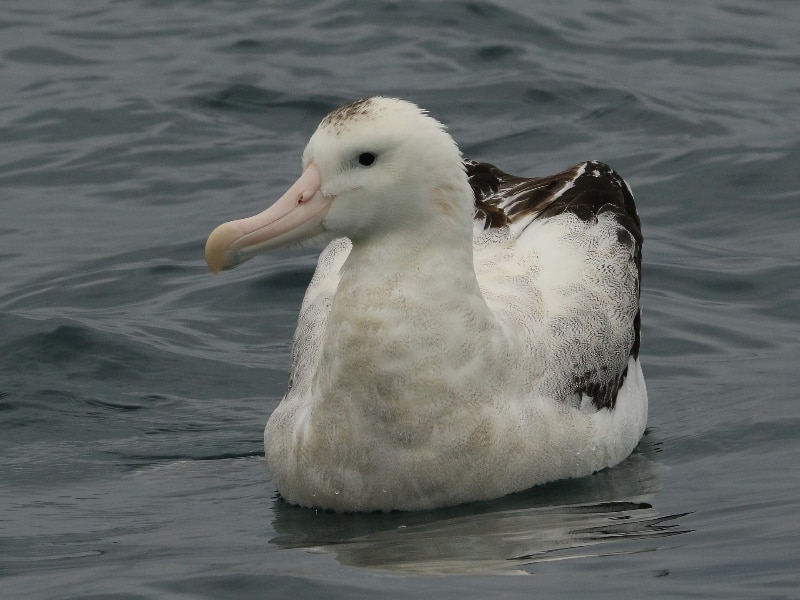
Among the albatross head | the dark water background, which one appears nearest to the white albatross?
the albatross head

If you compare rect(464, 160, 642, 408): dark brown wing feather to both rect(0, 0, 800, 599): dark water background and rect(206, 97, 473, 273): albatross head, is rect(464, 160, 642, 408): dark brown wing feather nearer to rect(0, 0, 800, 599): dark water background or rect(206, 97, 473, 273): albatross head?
rect(0, 0, 800, 599): dark water background

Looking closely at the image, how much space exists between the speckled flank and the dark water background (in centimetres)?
192

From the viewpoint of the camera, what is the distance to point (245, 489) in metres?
9.50

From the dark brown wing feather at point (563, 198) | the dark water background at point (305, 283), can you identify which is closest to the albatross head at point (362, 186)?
the dark water background at point (305, 283)

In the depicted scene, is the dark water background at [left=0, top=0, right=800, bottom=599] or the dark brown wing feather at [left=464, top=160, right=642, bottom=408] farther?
the dark brown wing feather at [left=464, top=160, right=642, bottom=408]

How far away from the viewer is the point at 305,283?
1353 cm

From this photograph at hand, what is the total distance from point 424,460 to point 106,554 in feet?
5.15

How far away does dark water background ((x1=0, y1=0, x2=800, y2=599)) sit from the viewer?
7.94 m

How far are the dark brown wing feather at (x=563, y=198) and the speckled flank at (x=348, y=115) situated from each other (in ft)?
7.67

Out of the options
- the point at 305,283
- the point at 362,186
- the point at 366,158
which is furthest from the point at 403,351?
the point at 305,283

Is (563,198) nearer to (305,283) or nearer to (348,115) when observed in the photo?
(348,115)

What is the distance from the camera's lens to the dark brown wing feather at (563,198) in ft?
34.7

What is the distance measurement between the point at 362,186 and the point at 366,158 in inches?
5.3

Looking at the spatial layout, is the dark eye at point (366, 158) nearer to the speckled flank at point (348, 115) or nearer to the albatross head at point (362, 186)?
the albatross head at point (362, 186)
